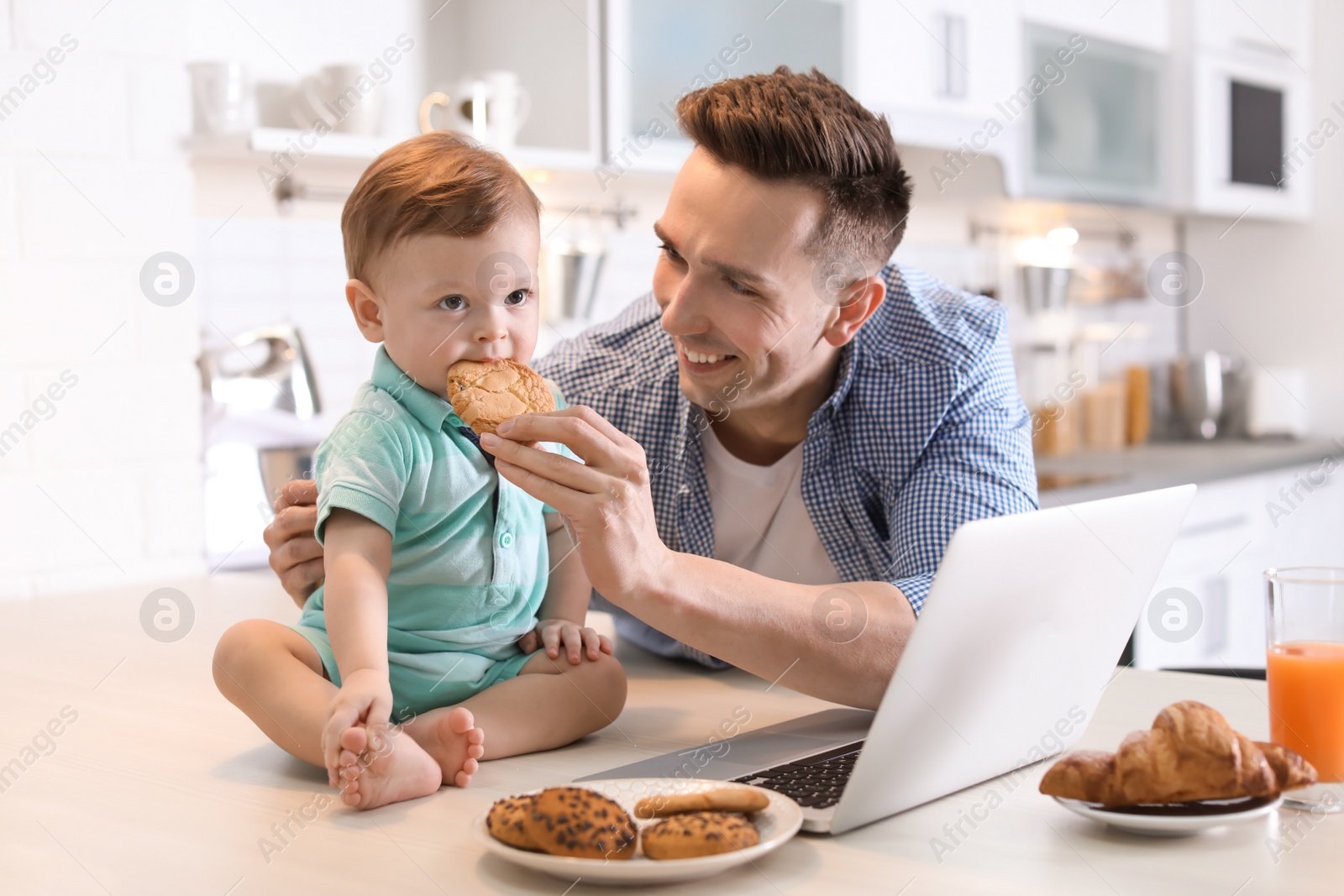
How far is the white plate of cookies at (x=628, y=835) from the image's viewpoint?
27.4 inches

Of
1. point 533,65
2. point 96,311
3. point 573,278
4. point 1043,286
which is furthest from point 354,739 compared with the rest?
point 1043,286

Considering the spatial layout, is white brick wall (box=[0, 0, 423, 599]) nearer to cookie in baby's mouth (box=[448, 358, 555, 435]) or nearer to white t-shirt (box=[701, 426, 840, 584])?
white t-shirt (box=[701, 426, 840, 584])

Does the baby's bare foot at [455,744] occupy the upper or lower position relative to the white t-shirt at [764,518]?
lower

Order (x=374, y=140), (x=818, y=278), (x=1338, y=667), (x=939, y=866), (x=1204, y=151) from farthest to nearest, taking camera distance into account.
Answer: (x=1204, y=151), (x=374, y=140), (x=818, y=278), (x=1338, y=667), (x=939, y=866)

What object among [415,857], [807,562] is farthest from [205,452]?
[415,857]

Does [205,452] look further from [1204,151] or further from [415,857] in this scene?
[1204,151]

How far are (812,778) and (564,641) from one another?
11.3 inches

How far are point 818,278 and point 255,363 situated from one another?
3.53ft

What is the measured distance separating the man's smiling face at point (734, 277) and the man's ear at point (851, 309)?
0.17ft

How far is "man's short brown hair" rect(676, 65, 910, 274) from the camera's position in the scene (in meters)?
1.37

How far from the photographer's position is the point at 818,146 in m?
1.39

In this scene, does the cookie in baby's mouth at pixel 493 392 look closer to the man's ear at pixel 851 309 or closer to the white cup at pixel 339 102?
the man's ear at pixel 851 309

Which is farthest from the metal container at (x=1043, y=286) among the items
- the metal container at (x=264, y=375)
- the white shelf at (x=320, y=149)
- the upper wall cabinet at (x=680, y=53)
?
the metal container at (x=264, y=375)

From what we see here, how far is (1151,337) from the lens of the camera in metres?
4.20
